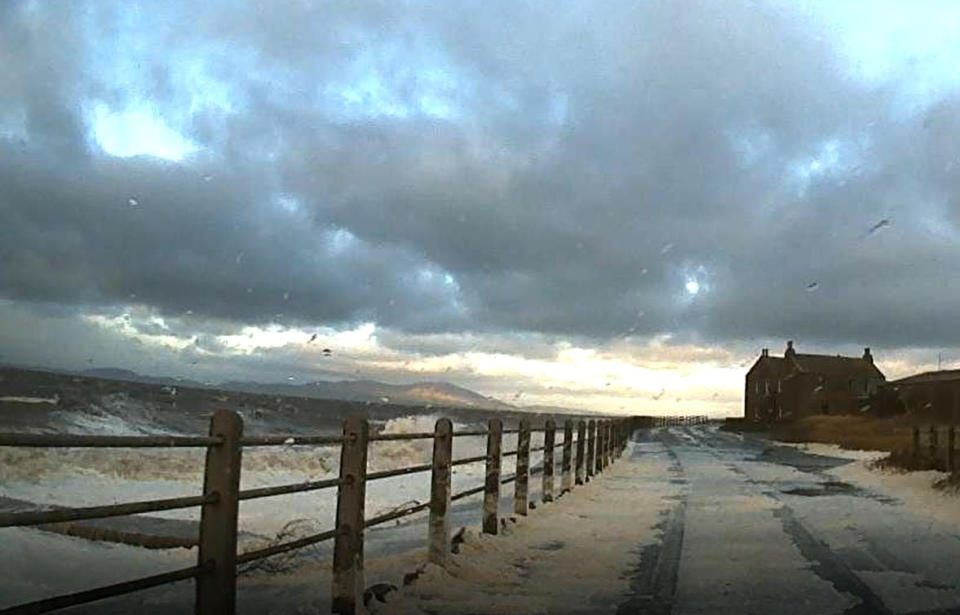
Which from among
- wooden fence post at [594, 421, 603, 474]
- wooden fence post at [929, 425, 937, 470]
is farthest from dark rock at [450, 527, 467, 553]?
wooden fence post at [929, 425, 937, 470]

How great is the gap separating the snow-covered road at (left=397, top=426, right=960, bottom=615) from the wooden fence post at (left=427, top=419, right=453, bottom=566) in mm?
268

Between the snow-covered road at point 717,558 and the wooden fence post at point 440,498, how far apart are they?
10.5 inches

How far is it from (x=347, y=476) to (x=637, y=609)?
2224 millimetres

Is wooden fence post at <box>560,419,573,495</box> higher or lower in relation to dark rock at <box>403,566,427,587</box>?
higher

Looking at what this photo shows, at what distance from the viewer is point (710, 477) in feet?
73.7

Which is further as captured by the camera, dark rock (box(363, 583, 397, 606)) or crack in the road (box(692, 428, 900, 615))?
crack in the road (box(692, 428, 900, 615))

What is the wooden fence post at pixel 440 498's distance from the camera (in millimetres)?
8344

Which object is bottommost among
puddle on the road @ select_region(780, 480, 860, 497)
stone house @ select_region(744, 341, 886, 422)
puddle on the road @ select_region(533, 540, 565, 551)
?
puddle on the road @ select_region(533, 540, 565, 551)

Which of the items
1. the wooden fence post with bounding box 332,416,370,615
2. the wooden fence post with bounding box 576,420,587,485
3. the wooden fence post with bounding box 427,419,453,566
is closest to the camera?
the wooden fence post with bounding box 332,416,370,615

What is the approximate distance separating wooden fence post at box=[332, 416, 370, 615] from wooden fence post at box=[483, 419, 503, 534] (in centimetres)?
434

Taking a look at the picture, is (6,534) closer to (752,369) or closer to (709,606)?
(709,606)

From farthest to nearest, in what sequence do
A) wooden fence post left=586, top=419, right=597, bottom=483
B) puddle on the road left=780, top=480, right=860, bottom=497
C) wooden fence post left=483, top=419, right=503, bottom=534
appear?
wooden fence post left=586, top=419, right=597, bottom=483, puddle on the road left=780, top=480, right=860, bottom=497, wooden fence post left=483, top=419, right=503, bottom=534

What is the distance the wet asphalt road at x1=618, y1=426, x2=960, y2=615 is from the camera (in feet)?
23.9

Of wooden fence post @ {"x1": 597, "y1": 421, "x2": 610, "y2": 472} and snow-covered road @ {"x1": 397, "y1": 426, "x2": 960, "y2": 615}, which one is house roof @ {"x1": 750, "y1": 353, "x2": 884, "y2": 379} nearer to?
wooden fence post @ {"x1": 597, "y1": 421, "x2": 610, "y2": 472}
